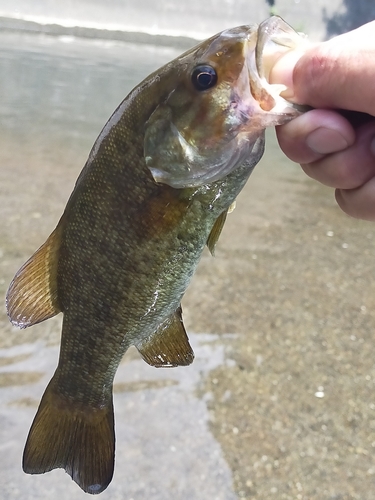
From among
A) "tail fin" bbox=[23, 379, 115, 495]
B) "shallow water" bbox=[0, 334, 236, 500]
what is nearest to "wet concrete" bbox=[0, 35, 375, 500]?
"shallow water" bbox=[0, 334, 236, 500]

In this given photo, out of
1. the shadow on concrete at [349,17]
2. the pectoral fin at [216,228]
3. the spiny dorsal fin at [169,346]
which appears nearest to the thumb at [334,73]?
the pectoral fin at [216,228]

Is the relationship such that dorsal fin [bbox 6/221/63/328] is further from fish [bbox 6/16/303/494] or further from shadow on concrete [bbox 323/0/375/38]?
shadow on concrete [bbox 323/0/375/38]

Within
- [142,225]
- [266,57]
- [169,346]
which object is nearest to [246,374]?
[169,346]

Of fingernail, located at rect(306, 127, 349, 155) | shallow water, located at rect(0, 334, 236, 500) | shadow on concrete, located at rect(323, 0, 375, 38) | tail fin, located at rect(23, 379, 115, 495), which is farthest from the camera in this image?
shadow on concrete, located at rect(323, 0, 375, 38)

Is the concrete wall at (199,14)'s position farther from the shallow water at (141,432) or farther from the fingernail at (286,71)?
the fingernail at (286,71)

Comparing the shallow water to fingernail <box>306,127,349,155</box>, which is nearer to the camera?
fingernail <box>306,127,349,155</box>

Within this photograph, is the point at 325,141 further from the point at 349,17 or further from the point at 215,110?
the point at 349,17
